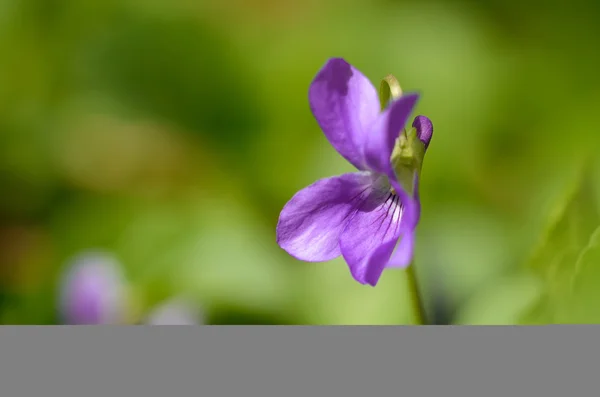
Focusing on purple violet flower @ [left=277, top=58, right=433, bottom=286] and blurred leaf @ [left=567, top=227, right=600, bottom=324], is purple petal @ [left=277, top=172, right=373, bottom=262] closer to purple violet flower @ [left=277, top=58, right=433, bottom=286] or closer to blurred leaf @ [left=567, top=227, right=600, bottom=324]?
purple violet flower @ [left=277, top=58, right=433, bottom=286]

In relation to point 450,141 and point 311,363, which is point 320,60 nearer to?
point 450,141

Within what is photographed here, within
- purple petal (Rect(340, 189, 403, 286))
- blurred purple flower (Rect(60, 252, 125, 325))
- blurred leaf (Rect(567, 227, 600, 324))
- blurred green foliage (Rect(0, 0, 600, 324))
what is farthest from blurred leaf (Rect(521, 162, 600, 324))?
blurred purple flower (Rect(60, 252, 125, 325))

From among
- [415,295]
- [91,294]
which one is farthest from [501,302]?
[91,294]

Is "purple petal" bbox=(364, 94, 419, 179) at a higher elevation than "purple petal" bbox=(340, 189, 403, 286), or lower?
higher

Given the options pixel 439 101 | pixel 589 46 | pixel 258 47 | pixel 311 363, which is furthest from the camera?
pixel 258 47

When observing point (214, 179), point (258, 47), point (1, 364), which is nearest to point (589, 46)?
point (258, 47)

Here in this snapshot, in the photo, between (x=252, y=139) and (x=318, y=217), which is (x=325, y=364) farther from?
(x=252, y=139)
